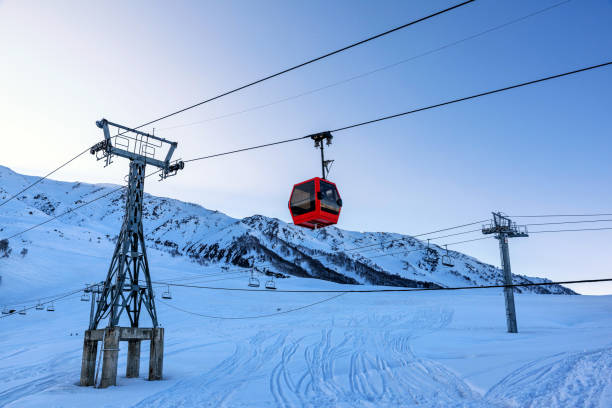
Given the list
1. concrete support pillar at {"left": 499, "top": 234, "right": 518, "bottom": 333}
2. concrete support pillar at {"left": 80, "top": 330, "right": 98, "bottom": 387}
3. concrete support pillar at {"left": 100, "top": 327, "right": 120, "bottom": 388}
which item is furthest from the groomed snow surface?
A: concrete support pillar at {"left": 499, "top": 234, "right": 518, "bottom": 333}

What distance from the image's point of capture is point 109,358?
1459 cm

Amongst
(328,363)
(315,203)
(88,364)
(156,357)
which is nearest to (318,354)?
(328,363)

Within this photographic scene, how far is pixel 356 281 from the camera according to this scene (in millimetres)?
173000

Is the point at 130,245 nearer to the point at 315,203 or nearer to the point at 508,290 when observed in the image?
the point at 315,203

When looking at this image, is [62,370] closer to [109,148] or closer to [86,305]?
[109,148]

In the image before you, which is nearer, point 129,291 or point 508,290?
point 129,291

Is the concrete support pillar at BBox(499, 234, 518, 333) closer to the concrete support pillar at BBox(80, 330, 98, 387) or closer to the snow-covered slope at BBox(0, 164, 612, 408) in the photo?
the snow-covered slope at BBox(0, 164, 612, 408)

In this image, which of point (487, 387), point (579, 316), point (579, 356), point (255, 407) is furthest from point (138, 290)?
point (579, 316)

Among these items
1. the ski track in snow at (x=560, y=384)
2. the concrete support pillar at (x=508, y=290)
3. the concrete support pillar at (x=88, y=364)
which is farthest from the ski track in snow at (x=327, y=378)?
the concrete support pillar at (x=508, y=290)

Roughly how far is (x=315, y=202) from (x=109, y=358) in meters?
9.28

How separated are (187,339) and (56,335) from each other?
1305 cm

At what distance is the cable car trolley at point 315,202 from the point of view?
12953 millimetres

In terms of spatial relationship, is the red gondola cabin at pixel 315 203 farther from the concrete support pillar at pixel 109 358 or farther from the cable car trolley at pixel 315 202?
the concrete support pillar at pixel 109 358

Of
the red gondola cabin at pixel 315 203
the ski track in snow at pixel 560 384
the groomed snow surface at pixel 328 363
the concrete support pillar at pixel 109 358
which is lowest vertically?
the groomed snow surface at pixel 328 363
